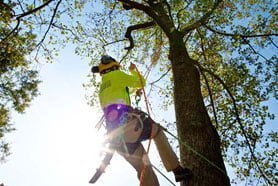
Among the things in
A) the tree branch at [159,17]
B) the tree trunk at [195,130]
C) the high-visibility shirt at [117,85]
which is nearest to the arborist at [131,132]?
the high-visibility shirt at [117,85]

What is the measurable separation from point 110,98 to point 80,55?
935cm

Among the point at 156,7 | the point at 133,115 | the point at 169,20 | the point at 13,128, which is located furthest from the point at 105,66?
the point at 13,128

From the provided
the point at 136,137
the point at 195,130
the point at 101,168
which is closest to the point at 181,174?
the point at 136,137

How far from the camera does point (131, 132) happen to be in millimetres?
4586

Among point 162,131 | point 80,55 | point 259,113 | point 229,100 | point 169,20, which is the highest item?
point 80,55

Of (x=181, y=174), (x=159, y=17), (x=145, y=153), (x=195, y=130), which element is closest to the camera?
(x=181, y=174)

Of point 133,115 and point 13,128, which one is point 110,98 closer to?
point 133,115

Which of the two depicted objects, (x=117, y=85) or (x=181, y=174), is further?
(x=117, y=85)

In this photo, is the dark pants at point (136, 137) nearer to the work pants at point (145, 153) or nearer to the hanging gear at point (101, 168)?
the work pants at point (145, 153)

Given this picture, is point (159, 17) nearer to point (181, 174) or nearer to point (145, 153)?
point (145, 153)

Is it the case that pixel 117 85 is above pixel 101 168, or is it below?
above

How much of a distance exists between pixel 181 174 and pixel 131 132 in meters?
0.85

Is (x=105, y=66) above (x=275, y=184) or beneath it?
above

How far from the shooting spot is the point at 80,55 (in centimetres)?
1370
